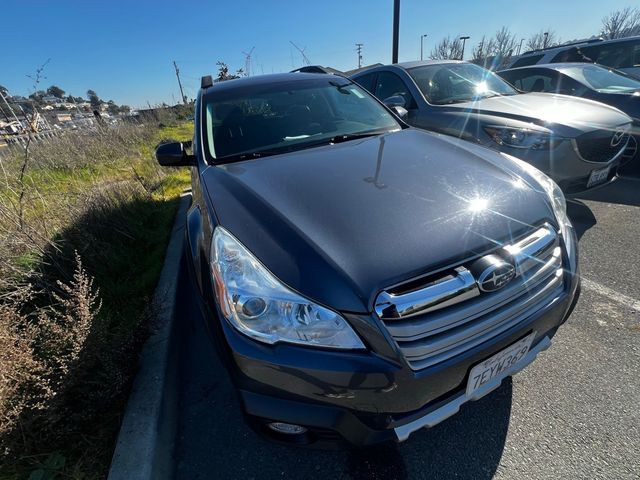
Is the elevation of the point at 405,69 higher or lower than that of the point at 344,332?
higher

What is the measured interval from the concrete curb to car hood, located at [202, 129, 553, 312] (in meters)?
1.10

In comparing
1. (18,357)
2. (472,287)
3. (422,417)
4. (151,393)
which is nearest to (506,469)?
(422,417)

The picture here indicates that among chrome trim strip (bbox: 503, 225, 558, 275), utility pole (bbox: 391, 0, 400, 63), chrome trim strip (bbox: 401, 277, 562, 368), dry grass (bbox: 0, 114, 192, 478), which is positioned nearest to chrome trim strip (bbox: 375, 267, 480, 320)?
chrome trim strip (bbox: 401, 277, 562, 368)

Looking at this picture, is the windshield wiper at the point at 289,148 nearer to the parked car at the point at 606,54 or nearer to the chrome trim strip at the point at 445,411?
the chrome trim strip at the point at 445,411

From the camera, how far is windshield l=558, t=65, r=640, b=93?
4.70 metres

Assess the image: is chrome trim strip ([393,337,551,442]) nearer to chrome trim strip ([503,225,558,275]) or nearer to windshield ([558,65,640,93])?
chrome trim strip ([503,225,558,275])

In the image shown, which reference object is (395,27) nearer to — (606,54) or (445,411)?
(606,54)

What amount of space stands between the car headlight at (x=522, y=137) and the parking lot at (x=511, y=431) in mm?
1609

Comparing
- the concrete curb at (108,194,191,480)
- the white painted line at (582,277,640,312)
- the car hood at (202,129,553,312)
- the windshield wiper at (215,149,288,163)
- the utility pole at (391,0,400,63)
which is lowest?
the white painted line at (582,277,640,312)

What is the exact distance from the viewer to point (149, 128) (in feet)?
42.4

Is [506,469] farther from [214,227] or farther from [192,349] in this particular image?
[192,349]

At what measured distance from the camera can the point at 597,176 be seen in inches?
127

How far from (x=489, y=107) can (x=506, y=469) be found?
137 inches

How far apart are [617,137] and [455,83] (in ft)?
6.13
